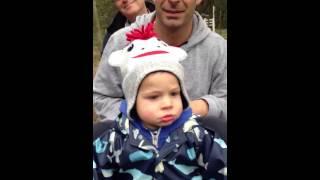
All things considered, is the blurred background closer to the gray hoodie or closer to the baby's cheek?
the gray hoodie

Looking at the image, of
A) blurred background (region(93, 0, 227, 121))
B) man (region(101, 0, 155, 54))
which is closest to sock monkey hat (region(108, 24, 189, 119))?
blurred background (region(93, 0, 227, 121))

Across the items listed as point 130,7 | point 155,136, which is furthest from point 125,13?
point 155,136

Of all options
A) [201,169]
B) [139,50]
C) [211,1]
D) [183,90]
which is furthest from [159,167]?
[211,1]

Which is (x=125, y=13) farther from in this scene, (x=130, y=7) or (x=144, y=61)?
(x=144, y=61)

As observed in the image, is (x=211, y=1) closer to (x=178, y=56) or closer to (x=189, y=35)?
(x=189, y=35)

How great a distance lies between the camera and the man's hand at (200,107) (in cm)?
147

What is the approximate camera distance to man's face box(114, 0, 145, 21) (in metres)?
1.73

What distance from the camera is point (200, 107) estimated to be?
58.3 inches

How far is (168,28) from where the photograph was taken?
150 centimetres

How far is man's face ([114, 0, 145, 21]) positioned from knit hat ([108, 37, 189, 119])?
0.34 metres

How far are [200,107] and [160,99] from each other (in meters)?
0.20

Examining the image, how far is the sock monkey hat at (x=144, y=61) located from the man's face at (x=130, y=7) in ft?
1.05

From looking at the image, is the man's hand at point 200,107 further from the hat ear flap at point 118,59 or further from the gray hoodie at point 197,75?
the hat ear flap at point 118,59

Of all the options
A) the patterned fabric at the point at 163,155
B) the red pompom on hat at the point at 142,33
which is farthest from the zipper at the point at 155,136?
the red pompom on hat at the point at 142,33
